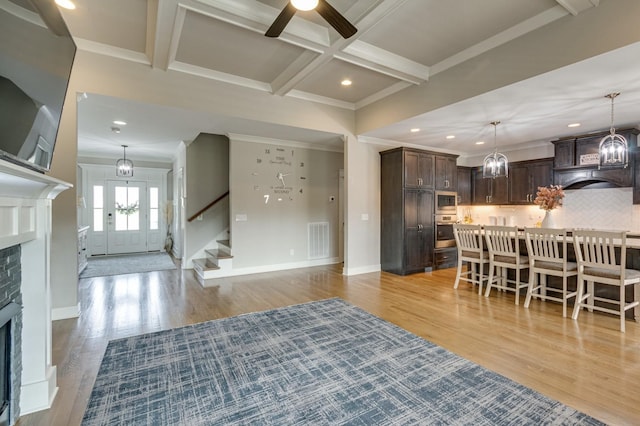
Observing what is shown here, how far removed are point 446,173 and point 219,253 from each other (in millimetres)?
5054

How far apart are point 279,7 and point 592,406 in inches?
158

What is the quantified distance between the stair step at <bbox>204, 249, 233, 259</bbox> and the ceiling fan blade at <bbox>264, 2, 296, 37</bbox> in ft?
13.2

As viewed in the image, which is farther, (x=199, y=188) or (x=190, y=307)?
(x=199, y=188)

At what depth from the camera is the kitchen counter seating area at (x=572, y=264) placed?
3.18 metres

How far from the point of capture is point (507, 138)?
18.8 ft

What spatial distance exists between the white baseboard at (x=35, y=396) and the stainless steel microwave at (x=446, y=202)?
601cm

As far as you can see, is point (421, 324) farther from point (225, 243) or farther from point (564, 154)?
point (564, 154)

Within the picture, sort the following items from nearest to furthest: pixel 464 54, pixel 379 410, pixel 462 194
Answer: pixel 379 410 → pixel 464 54 → pixel 462 194

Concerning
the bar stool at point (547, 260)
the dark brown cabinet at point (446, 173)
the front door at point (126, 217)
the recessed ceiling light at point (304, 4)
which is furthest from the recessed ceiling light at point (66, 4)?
the front door at point (126, 217)

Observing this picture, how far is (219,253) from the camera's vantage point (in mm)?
6035

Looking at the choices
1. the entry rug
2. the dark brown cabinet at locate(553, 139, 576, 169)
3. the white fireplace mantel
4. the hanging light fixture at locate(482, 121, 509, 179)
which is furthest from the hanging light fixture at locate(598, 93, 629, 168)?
the white fireplace mantel

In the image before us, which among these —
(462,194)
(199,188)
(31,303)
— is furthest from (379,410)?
(462,194)

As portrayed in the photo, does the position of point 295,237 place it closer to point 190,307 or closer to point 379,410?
point 190,307

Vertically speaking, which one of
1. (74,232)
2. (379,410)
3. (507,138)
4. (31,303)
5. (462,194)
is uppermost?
(507,138)
